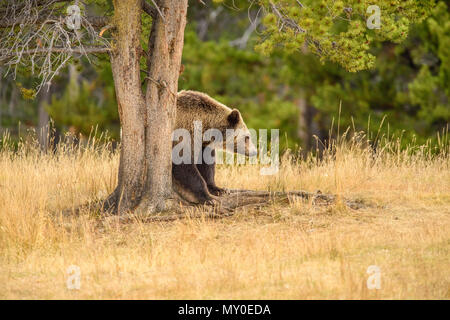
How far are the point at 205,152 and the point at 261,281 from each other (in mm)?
4083

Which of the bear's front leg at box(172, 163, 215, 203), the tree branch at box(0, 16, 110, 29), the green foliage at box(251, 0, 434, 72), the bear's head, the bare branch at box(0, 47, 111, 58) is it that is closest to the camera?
the green foliage at box(251, 0, 434, 72)

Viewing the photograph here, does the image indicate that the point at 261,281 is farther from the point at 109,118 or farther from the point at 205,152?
the point at 109,118

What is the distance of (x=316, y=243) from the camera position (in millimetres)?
6504

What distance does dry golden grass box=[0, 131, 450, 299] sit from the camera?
5.37 m

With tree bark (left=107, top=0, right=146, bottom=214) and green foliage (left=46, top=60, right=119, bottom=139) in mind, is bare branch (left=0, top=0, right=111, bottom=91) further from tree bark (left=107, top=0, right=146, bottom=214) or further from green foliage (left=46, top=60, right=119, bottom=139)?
green foliage (left=46, top=60, right=119, bottom=139)

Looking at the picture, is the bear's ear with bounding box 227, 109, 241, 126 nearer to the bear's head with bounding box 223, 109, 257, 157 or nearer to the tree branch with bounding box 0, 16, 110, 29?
the bear's head with bounding box 223, 109, 257, 157

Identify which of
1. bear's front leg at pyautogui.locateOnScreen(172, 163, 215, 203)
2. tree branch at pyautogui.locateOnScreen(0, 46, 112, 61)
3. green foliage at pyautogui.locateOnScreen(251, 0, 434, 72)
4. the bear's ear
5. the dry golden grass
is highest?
green foliage at pyautogui.locateOnScreen(251, 0, 434, 72)

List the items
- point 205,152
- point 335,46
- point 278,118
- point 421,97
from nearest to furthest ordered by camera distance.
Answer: point 335,46 → point 205,152 → point 421,97 → point 278,118

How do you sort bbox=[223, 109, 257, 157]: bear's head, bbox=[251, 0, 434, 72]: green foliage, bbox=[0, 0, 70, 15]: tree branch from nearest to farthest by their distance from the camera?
bbox=[251, 0, 434, 72]: green foliage
bbox=[0, 0, 70, 15]: tree branch
bbox=[223, 109, 257, 157]: bear's head

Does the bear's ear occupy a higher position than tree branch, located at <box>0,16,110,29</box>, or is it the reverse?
tree branch, located at <box>0,16,110,29</box>

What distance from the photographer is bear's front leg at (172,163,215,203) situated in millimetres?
8742

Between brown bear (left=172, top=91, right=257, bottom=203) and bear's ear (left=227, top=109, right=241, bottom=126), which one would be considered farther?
bear's ear (left=227, top=109, right=241, bottom=126)

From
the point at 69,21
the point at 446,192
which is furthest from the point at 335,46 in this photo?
the point at 69,21

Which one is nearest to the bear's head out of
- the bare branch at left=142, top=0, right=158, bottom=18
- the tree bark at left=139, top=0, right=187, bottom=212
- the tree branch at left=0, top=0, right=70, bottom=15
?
the tree bark at left=139, top=0, right=187, bottom=212
